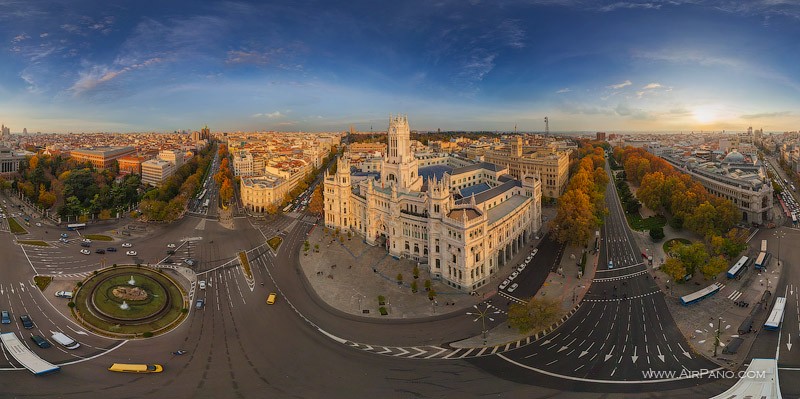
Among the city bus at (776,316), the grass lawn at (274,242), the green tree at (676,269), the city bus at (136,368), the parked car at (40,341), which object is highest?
the green tree at (676,269)

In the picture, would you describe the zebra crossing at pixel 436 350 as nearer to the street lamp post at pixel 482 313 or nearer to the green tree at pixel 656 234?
the street lamp post at pixel 482 313

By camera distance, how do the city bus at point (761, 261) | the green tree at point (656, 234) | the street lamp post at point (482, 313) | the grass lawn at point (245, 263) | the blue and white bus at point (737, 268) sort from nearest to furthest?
the street lamp post at point (482, 313) < the blue and white bus at point (737, 268) < the city bus at point (761, 261) < the grass lawn at point (245, 263) < the green tree at point (656, 234)

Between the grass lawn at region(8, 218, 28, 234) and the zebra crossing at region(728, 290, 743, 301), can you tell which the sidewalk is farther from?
the grass lawn at region(8, 218, 28, 234)

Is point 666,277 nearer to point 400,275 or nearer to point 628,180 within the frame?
point 400,275

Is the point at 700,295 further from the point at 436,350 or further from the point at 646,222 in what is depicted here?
the point at 646,222

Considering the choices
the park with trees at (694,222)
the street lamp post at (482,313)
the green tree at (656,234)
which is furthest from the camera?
the green tree at (656,234)

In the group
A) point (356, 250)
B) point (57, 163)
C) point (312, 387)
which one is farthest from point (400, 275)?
point (57, 163)

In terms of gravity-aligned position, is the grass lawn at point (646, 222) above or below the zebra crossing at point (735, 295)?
above

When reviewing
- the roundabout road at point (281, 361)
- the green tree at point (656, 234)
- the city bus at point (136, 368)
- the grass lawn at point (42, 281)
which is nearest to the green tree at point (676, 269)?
the roundabout road at point (281, 361)
